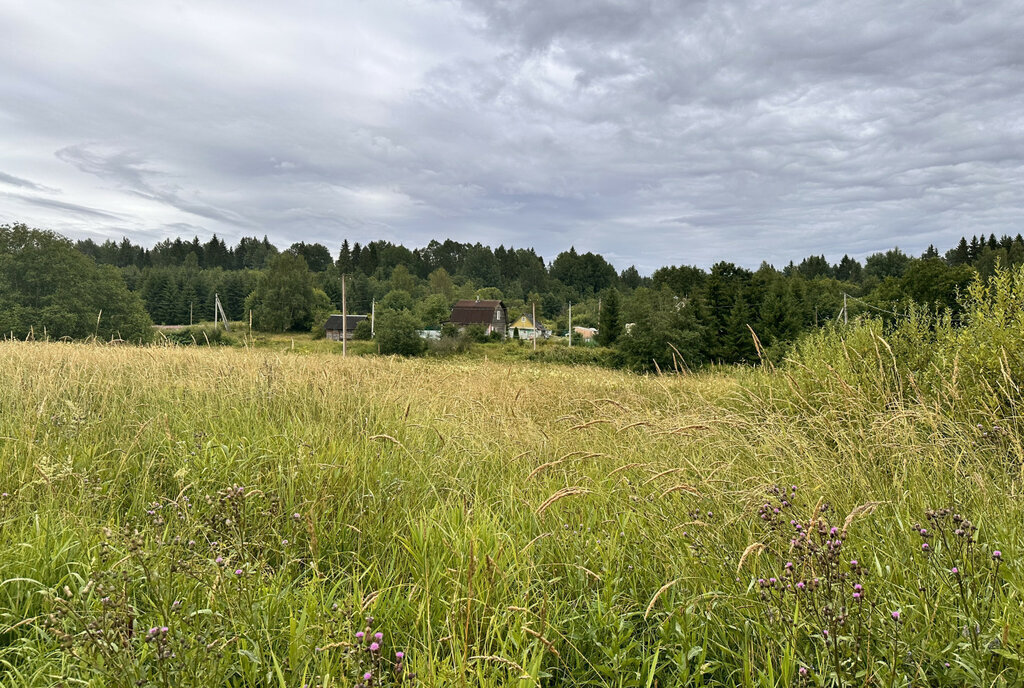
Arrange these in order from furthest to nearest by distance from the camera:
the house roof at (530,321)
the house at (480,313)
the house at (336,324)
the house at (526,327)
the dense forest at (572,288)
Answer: the house roof at (530,321), the house at (526,327), the house at (480,313), the house at (336,324), the dense forest at (572,288)

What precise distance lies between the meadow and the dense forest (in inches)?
142

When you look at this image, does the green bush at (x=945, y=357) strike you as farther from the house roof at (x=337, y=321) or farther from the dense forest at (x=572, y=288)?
the house roof at (x=337, y=321)

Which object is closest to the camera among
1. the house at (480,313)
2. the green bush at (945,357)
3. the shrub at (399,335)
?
the green bush at (945,357)

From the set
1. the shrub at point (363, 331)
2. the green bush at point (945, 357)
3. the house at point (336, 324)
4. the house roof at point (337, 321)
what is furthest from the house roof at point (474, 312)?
the green bush at point (945, 357)

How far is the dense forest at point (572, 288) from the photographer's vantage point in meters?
46.5

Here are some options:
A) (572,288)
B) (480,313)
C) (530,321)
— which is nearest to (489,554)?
(480,313)

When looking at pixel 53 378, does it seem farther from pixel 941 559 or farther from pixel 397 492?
pixel 941 559

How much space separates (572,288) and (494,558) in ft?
443

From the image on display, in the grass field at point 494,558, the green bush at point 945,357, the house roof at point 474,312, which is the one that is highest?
the house roof at point 474,312

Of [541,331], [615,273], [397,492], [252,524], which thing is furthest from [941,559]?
[615,273]

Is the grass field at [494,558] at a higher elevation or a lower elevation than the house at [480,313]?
lower

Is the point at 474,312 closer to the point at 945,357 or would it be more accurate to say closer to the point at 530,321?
the point at 530,321

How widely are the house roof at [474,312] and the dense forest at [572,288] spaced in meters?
2.39

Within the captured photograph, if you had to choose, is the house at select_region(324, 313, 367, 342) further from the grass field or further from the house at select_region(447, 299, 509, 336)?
the grass field
